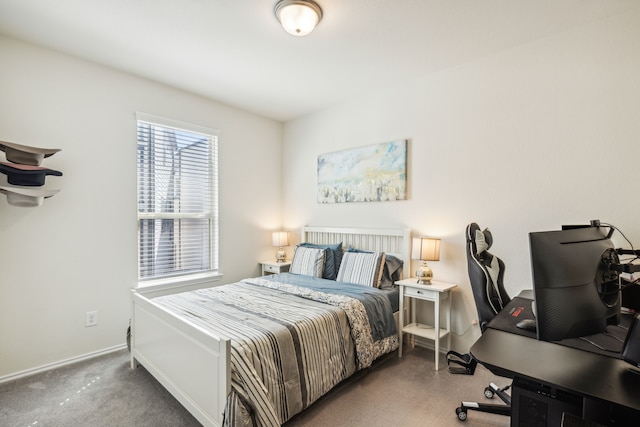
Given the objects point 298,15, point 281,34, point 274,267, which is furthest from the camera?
point 274,267

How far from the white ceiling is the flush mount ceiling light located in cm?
6

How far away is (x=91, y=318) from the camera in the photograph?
2814 mm

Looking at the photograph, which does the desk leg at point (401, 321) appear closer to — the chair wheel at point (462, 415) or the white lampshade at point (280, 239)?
the chair wheel at point (462, 415)

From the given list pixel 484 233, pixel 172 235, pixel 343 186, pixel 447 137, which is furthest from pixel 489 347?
pixel 172 235

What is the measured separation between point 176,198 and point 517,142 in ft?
11.4

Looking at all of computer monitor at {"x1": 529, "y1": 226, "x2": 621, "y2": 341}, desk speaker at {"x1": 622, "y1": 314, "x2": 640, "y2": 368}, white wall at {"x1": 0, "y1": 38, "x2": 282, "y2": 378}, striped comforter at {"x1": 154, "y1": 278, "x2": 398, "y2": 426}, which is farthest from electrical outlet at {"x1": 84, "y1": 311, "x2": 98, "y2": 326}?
desk speaker at {"x1": 622, "y1": 314, "x2": 640, "y2": 368}

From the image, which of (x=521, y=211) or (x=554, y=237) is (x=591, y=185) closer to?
(x=521, y=211)

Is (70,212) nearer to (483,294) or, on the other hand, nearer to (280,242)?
(280,242)

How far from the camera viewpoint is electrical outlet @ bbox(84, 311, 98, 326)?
2789mm

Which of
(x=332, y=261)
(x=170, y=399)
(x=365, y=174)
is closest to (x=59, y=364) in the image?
(x=170, y=399)

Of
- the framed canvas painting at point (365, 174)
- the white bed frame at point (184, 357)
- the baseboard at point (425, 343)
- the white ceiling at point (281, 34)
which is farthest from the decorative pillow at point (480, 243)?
the white bed frame at point (184, 357)

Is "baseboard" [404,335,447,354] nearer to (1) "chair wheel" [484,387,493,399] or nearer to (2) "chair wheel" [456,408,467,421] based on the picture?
(1) "chair wheel" [484,387,493,399]

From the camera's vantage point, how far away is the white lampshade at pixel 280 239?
4262mm

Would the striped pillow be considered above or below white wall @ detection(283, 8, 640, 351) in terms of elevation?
below
